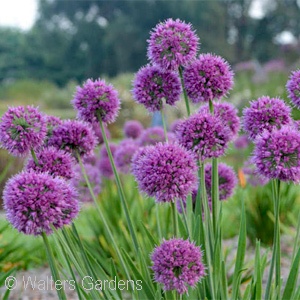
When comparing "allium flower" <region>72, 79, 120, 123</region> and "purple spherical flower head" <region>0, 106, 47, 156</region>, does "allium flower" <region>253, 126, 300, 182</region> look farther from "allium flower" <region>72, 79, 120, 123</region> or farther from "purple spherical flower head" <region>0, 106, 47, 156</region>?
"purple spherical flower head" <region>0, 106, 47, 156</region>

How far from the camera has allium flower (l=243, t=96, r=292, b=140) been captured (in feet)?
5.60

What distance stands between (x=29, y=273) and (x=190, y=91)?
241 cm

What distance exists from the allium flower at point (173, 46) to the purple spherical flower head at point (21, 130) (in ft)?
1.46

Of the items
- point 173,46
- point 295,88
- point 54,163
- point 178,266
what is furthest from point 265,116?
point 54,163

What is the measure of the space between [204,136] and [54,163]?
511 mm

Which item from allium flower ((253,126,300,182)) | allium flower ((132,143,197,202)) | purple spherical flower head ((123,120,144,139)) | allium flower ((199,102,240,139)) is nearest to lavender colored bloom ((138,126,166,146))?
purple spherical flower head ((123,120,144,139))

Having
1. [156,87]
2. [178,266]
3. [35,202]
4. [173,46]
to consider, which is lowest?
[178,266]

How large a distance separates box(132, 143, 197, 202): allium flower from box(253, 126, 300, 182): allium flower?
21 centimetres

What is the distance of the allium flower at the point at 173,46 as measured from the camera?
5.57 ft

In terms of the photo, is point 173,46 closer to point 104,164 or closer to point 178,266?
point 178,266

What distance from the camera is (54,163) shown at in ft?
5.62

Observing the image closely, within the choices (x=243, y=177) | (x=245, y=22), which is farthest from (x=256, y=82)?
(x=245, y=22)

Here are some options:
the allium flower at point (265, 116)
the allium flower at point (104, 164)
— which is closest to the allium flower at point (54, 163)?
the allium flower at point (265, 116)

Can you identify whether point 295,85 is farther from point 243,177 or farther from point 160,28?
point 243,177
